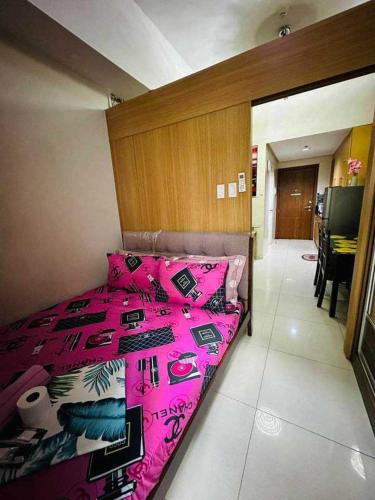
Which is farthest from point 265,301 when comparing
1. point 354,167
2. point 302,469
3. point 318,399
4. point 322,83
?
point 354,167

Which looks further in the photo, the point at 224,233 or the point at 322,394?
the point at 224,233

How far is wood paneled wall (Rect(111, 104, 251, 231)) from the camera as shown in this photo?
1.70m

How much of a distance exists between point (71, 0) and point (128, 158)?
1.12 m

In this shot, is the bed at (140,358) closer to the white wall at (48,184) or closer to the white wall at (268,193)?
the white wall at (48,184)

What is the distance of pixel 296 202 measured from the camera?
609 centimetres

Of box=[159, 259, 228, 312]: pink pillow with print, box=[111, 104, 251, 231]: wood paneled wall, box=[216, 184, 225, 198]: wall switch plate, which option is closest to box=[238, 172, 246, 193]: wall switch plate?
box=[111, 104, 251, 231]: wood paneled wall

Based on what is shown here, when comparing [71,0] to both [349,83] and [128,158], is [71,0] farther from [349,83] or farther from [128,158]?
[349,83]

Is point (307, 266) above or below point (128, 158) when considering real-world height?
below

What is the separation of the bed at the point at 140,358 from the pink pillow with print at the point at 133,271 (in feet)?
0.28

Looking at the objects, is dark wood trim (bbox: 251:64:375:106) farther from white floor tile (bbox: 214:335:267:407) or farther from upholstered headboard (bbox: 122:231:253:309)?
white floor tile (bbox: 214:335:267:407)

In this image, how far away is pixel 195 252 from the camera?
2.03 m

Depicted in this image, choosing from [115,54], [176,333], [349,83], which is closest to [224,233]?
[176,333]

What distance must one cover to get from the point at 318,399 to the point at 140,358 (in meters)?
1.21

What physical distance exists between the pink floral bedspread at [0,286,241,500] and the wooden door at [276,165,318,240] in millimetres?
5680
